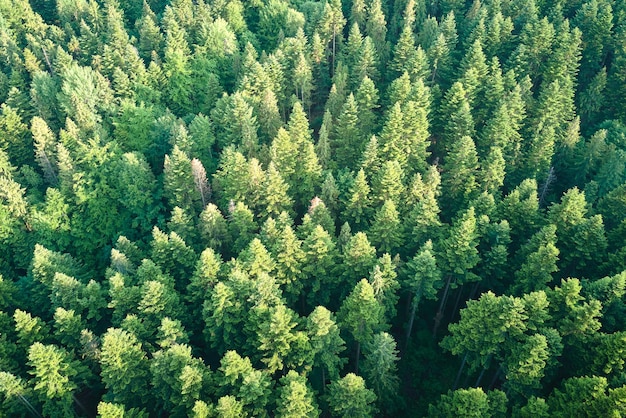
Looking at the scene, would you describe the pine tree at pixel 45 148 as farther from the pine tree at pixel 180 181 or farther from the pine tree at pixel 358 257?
the pine tree at pixel 358 257

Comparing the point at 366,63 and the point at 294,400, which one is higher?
the point at 366,63

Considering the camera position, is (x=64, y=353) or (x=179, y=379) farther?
(x=64, y=353)

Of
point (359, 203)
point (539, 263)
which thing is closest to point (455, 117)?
point (359, 203)

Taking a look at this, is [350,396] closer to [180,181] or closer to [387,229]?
[387,229]

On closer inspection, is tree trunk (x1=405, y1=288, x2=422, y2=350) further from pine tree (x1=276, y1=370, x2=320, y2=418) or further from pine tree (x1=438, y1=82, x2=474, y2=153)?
pine tree (x1=438, y1=82, x2=474, y2=153)

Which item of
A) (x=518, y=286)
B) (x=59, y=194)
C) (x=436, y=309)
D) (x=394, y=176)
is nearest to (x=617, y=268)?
(x=518, y=286)

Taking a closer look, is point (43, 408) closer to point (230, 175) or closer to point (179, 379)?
point (179, 379)

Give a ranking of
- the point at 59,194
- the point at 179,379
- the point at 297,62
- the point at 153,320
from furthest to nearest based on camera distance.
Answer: the point at 297,62 → the point at 59,194 → the point at 153,320 → the point at 179,379

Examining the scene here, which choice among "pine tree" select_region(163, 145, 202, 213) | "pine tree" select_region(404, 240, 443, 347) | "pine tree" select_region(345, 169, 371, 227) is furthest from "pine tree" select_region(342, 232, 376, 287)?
"pine tree" select_region(163, 145, 202, 213)
